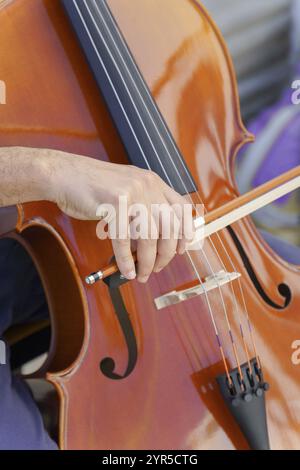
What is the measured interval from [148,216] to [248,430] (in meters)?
0.29

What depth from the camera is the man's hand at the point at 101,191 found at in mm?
584

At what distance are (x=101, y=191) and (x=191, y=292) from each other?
0.18 m

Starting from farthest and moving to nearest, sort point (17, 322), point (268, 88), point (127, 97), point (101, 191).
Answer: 1. point (268, 88)
2. point (17, 322)
3. point (127, 97)
4. point (101, 191)

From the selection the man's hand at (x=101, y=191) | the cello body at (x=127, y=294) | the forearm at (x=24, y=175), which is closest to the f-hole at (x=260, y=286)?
the cello body at (x=127, y=294)

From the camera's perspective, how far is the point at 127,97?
0.72m

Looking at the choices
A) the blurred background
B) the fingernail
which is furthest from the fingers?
the blurred background

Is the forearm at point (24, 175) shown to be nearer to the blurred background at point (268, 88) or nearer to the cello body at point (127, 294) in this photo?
the cello body at point (127, 294)

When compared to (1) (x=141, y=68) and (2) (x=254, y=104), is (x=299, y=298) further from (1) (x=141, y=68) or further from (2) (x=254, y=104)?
(2) (x=254, y=104)

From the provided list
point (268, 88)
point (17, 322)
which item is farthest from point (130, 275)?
point (268, 88)

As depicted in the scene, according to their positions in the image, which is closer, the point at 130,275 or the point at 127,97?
the point at 130,275

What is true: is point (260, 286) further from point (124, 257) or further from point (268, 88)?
point (268, 88)

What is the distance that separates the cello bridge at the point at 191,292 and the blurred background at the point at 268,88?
601 millimetres
